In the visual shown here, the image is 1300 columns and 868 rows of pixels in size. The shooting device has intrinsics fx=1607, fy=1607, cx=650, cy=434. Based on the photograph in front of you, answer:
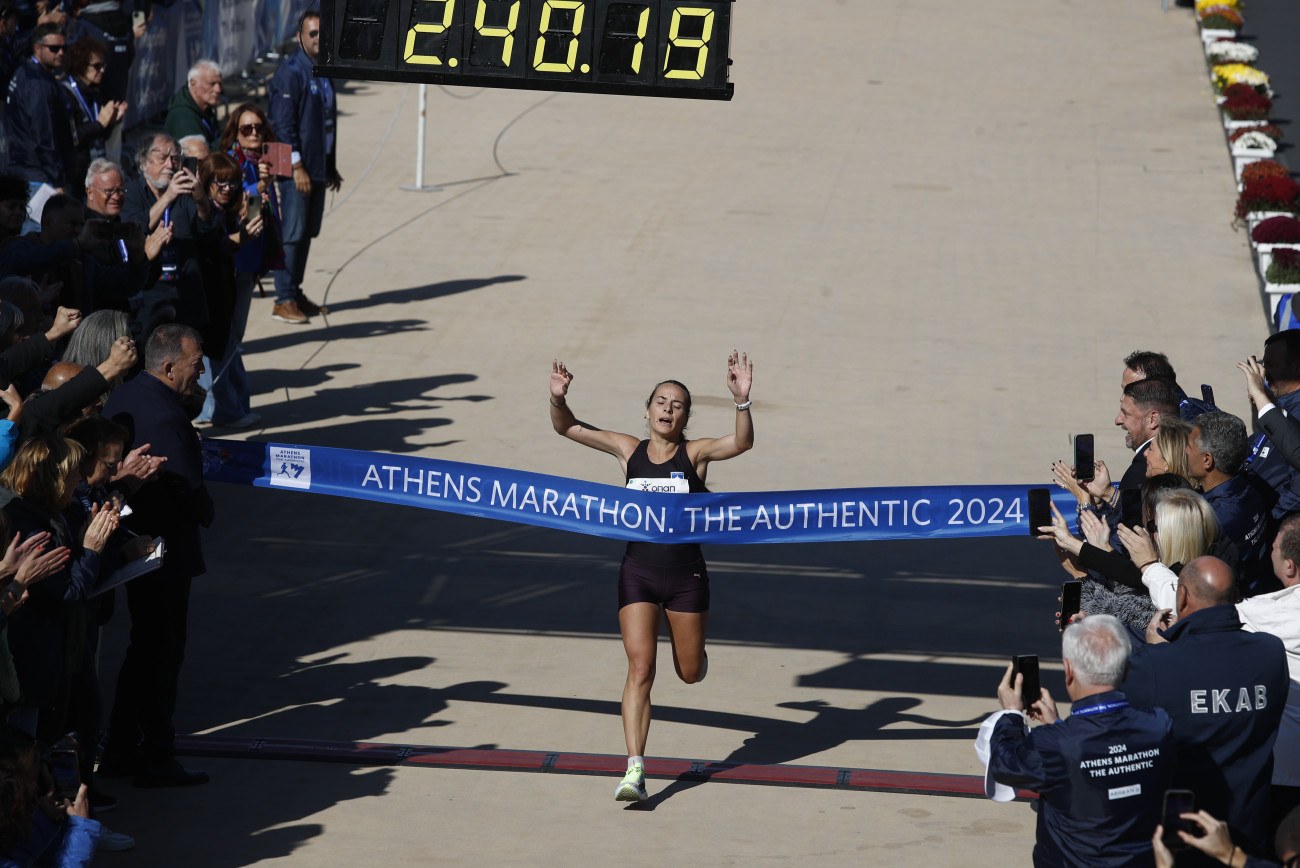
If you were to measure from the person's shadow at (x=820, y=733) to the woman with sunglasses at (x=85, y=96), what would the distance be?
7.73 metres

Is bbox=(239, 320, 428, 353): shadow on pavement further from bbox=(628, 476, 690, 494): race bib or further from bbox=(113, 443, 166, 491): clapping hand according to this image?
bbox=(113, 443, 166, 491): clapping hand

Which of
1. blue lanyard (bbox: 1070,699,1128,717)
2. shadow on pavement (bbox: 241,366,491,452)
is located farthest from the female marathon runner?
shadow on pavement (bbox: 241,366,491,452)

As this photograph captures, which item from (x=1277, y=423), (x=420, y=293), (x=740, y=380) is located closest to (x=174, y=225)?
(x=740, y=380)

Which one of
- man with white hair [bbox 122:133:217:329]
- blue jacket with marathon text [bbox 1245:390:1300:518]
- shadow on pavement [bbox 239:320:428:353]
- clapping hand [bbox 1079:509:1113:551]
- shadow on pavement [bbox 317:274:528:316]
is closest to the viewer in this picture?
clapping hand [bbox 1079:509:1113:551]

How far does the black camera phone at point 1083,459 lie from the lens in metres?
7.29

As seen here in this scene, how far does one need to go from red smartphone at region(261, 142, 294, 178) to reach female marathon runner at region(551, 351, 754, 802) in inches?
238

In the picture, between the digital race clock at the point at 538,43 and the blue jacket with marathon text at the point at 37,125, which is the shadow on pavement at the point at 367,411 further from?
the digital race clock at the point at 538,43

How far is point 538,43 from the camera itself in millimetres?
9086

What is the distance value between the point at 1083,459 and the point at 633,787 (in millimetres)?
2551

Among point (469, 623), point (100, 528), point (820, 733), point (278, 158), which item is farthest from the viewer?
point (278, 158)

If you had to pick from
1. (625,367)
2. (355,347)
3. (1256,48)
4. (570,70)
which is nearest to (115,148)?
(355,347)

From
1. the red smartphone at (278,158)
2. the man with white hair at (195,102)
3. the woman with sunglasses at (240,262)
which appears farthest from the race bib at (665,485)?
the man with white hair at (195,102)

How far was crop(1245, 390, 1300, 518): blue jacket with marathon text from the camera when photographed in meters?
7.72

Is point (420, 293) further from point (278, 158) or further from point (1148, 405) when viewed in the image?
point (1148, 405)
